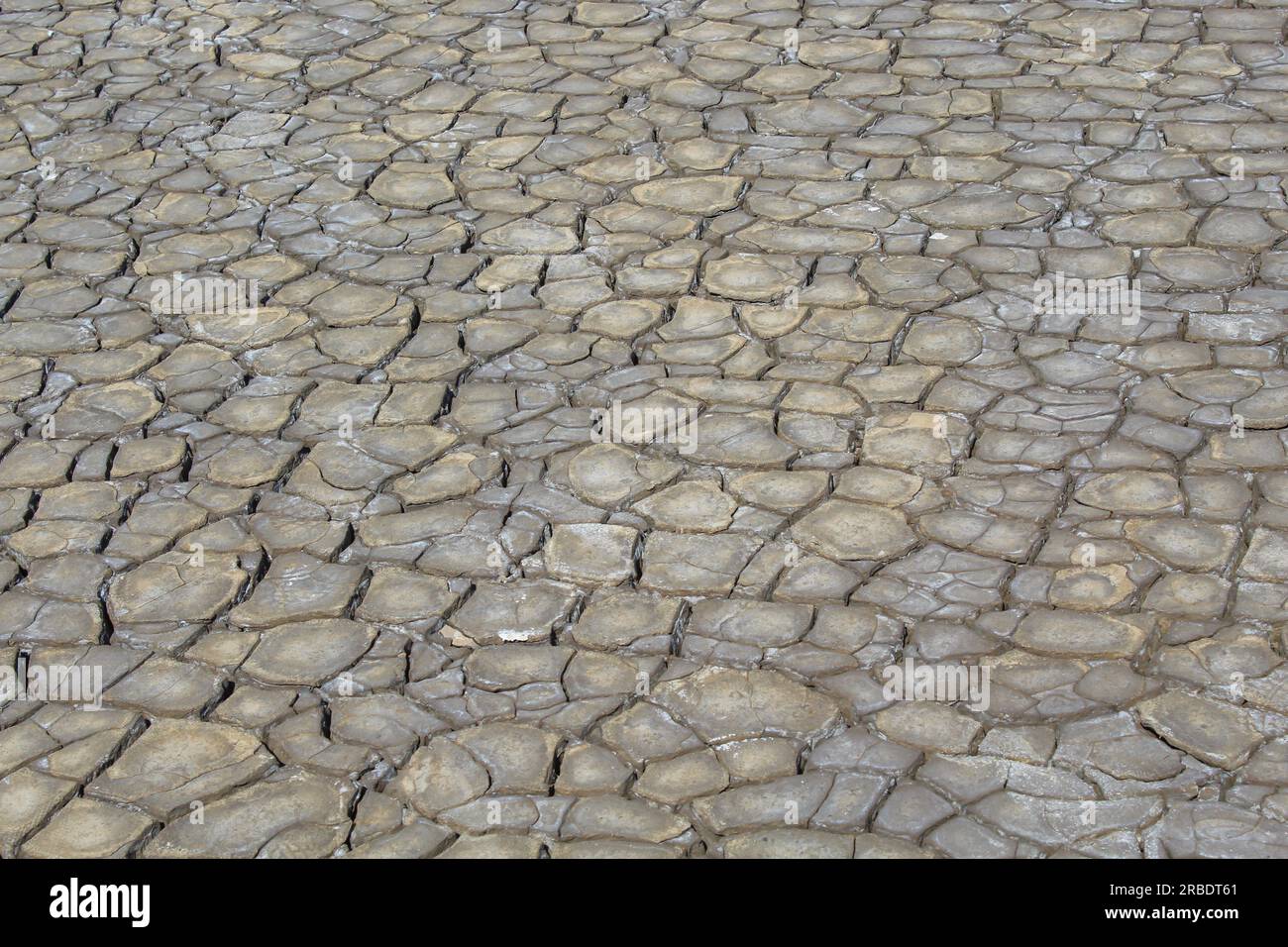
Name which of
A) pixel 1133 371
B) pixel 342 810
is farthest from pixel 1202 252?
pixel 342 810

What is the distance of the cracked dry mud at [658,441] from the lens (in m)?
4.14

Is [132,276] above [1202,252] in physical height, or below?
below

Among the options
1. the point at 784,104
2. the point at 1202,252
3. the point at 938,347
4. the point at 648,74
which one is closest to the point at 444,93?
the point at 648,74

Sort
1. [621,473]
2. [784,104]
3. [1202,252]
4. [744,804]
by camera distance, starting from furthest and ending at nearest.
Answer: [784,104] → [1202,252] → [621,473] → [744,804]

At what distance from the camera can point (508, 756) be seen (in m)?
4.21

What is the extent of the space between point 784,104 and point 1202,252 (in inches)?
91.7

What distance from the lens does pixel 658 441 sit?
5426 mm

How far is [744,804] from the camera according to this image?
4.03 meters

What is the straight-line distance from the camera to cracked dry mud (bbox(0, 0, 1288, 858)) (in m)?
4.14
